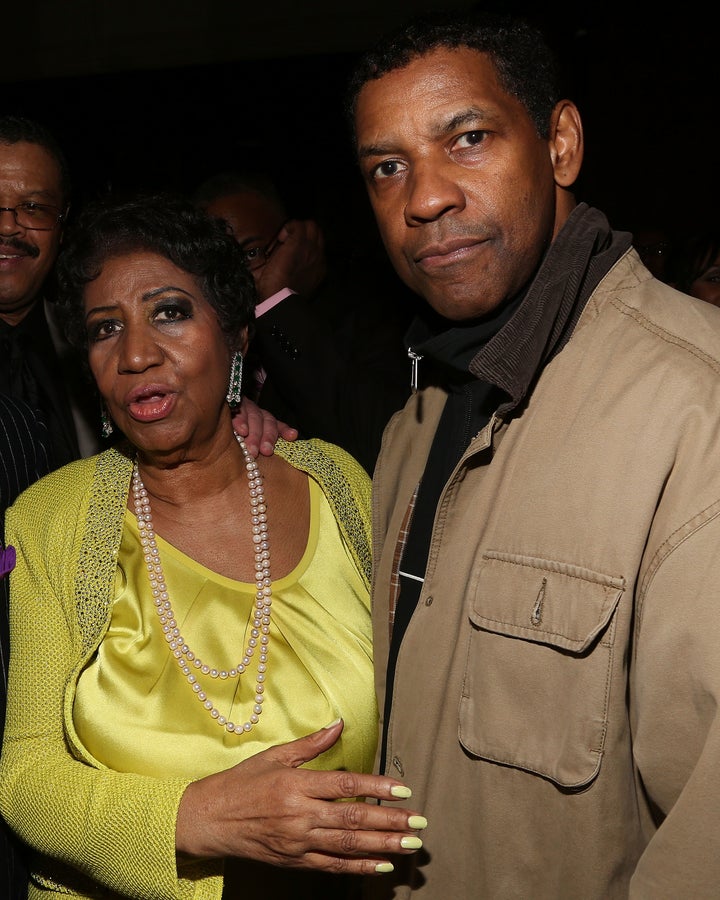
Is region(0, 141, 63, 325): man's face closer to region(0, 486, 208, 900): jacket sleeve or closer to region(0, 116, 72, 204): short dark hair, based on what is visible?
region(0, 116, 72, 204): short dark hair

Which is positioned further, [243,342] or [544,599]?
[243,342]

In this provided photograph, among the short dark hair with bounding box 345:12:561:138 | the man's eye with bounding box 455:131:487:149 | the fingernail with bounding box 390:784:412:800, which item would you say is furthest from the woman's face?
the fingernail with bounding box 390:784:412:800

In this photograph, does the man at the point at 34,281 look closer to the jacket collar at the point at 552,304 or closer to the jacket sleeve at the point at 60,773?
the jacket sleeve at the point at 60,773

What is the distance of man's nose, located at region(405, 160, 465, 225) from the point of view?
1481mm

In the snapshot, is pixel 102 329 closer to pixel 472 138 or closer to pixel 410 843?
pixel 472 138

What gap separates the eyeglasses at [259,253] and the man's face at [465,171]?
146 cm

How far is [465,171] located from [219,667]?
107cm

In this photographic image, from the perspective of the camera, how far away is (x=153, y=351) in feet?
5.97

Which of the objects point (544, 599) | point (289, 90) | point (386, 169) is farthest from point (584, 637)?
point (289, 90)

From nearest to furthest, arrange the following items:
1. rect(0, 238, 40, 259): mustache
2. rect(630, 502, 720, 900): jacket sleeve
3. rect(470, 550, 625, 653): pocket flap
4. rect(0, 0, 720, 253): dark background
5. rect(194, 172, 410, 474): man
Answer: rect(630, 502, 720, 900): jacket sleeve < rect(470, 550, 625, 653): pocket flap < rect(194, 172, 410, 474): man < rect(0, 238, 40, 259): mustache < rect(0, 0, 720, 253): dark background

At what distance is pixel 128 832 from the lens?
5.04 ft

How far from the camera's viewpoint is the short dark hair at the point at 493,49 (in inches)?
59.2

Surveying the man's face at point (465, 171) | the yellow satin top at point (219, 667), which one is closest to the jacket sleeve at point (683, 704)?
the man's face at point (465, 171)

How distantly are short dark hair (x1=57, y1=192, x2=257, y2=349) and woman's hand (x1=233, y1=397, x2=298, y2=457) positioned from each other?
0.62 ft
